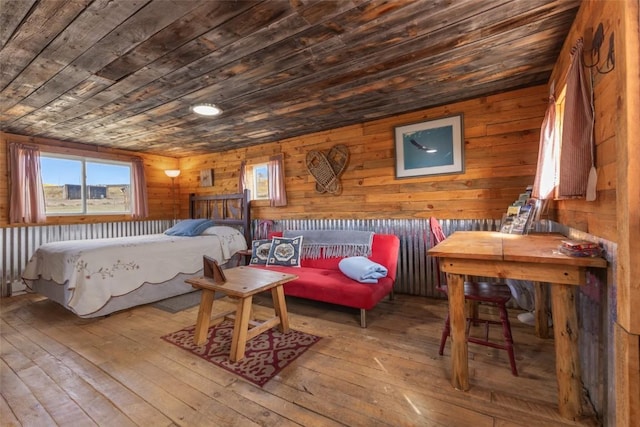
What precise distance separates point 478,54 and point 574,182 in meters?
1.20

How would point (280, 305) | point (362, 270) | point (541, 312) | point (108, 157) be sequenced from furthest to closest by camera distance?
point (108, 157)
point (362, 270)
point (280, 305)
point (541, 312)

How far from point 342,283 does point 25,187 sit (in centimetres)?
443

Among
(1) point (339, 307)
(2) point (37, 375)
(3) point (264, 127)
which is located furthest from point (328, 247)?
(2) point (37, 375)

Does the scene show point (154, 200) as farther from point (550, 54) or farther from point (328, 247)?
point (550, 54)

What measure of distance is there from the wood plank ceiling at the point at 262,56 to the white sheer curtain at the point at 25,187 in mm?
604

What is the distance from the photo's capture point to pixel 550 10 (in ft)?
5.37

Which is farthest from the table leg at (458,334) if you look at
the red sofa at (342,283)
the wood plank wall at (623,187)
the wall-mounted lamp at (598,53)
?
the wall-mounted lamp at (598,53)

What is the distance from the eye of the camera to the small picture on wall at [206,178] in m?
5.31

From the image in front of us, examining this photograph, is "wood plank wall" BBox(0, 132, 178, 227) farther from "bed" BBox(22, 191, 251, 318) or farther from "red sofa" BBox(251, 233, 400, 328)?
"red sofa" BBox(251, 233, 400, 328)

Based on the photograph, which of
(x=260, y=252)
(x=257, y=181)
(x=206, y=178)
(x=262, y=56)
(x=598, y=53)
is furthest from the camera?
(x=206, y=178)

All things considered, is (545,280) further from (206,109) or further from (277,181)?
(277,181)

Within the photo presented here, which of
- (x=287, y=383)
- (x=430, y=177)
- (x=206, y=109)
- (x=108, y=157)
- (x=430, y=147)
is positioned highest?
(x=206, y=109)

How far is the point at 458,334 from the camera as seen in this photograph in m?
1.67

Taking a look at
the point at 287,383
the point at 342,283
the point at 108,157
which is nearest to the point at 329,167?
the point at 342,283
